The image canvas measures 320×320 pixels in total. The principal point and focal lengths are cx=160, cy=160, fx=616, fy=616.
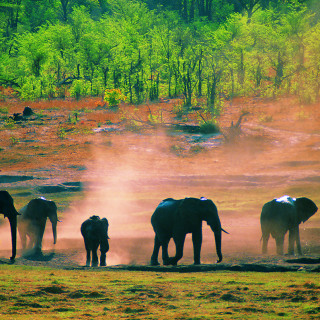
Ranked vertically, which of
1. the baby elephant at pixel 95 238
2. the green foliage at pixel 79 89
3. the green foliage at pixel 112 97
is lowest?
the baby elephant at pixel 95 238

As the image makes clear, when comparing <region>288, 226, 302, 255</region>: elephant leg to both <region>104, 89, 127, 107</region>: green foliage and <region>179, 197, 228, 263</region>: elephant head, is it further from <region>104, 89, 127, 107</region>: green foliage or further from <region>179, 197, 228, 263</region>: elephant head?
<region>104, 89, 127, 107</region>: green foliage

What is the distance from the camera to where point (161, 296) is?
34.0ft

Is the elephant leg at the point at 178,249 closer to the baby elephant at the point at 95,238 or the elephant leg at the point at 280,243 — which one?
the baby elephant at the point at 95,238

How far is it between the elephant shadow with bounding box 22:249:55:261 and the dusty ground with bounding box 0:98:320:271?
0.19 feet

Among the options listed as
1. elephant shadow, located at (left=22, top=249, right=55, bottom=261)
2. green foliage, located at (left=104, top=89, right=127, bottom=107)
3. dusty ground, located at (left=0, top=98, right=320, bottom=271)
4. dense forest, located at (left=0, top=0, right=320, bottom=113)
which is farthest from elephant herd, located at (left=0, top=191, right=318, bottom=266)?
green foliage, located at (left=104, top=89, right=127, bottom=107)

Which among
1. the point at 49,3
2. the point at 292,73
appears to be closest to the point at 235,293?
the point at 292,73

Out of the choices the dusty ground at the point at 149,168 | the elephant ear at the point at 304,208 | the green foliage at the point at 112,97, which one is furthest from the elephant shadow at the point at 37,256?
the green foliage at the point at 112,97

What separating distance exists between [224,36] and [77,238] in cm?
5720

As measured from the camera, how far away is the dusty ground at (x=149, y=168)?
62.9 feet

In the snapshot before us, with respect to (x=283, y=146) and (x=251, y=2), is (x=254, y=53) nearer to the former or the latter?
(x=283, y=146)

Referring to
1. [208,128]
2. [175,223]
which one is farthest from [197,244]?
[208,128]

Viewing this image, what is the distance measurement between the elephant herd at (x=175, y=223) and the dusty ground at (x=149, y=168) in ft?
2.15

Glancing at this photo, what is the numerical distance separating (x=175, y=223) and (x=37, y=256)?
4.63 metres

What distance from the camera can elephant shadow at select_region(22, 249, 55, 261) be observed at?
17.1m
